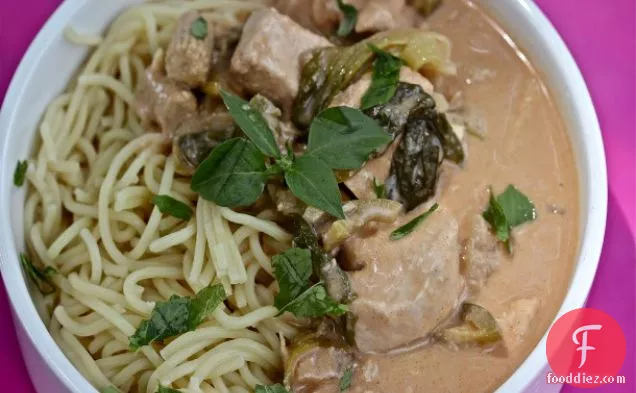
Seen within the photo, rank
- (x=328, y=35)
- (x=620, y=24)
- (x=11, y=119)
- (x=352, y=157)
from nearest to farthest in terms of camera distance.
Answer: (x=352, y=157)
(x=11, y=119)
(x=328, y=35)
(x=620, y=24)

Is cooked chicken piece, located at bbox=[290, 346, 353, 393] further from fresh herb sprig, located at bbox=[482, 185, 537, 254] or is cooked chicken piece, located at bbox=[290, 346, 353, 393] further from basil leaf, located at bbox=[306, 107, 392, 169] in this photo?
fresh herb sprig, located at bbox=[482, 185, 537, 254]

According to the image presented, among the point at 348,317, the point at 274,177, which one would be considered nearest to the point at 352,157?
the point at 274,177

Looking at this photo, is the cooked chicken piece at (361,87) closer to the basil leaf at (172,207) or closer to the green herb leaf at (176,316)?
the basil leaf at (172,207)

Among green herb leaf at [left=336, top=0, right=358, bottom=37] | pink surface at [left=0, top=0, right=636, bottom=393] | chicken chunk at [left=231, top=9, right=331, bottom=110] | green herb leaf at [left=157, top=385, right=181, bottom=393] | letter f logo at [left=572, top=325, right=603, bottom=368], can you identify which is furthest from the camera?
green herb leaf at [left=336, top=0, right=358, bottom=37]

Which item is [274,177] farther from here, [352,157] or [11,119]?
[11,119]

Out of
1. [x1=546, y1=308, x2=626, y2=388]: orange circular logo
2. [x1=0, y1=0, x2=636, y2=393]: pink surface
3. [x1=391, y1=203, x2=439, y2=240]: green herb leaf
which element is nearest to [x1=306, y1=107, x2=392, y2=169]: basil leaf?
[x1=391, y1=203, x2=439, y2=240]: green herb leaf

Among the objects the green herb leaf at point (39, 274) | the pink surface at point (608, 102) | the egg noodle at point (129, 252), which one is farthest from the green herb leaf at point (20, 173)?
the pink surface at point (608, 102)
